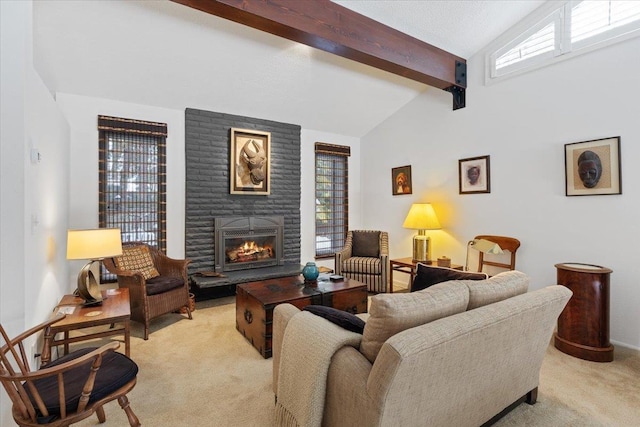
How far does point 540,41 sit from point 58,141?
5.03 m

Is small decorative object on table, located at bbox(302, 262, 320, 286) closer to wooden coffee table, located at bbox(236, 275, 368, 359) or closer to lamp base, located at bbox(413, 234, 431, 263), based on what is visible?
wooden coffee table, located at bbox(236, 275, 368, 359)

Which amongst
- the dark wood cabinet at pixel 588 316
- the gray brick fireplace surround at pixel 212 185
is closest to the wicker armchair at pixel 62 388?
the gray brick fireplace surround at pixel 212 185

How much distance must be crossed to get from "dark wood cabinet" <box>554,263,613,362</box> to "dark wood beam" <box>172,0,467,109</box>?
2.53 metres

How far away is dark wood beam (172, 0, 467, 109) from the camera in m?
2.63

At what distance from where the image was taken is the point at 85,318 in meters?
2.23

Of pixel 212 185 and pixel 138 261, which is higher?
pixel 212 185

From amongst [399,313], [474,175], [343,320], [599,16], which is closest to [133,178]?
[343,320]

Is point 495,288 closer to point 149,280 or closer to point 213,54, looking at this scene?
point 149,280

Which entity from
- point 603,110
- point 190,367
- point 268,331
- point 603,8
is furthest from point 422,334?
point 603,8

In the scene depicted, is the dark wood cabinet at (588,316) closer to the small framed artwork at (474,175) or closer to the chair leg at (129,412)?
the small framed artwork at (474,175)

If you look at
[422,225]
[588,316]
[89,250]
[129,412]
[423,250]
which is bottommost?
[129,412]

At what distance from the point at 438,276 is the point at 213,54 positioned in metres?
3.18

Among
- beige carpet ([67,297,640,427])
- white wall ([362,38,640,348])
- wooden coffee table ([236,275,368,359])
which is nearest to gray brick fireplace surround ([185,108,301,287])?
wooden coffee table ([236,275,368,359])

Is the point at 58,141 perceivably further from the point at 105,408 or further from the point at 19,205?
the point at 105,408
